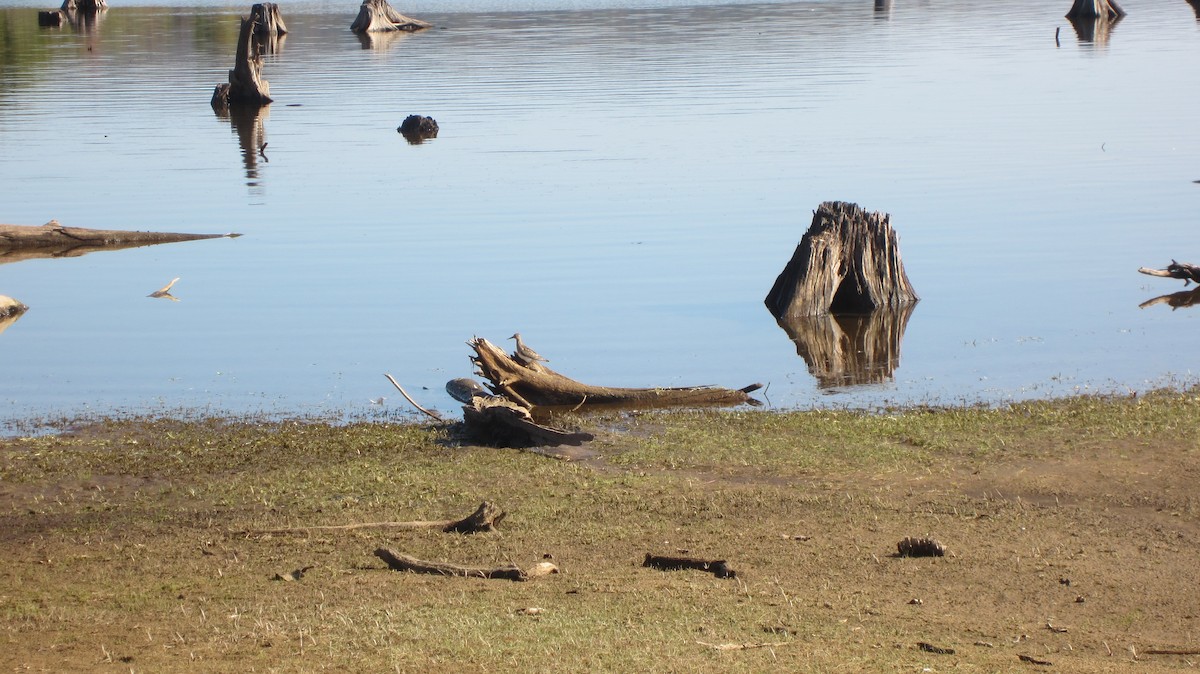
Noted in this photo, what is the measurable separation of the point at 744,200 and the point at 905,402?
12.2m

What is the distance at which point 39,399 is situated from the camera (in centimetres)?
1430

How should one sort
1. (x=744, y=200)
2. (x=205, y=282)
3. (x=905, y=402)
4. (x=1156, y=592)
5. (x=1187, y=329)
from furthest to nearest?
(x=744, y=200)
(x=205, y=282)
(x=1187, y=329)
(x=905, y=402)
(x=1156, y=592)

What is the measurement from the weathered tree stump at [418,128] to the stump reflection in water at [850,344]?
61.3 feet

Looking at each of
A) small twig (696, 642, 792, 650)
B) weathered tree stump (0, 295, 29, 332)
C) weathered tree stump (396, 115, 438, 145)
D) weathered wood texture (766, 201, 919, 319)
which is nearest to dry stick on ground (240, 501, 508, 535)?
small twig (696, 642, 792, 650)

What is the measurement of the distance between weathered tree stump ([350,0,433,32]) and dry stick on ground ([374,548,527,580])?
64.1 metres

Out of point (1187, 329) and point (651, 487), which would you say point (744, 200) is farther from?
point (651, 487)

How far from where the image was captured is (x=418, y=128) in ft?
114

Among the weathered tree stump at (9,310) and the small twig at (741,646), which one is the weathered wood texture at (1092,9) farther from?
the small twig at (741,646)

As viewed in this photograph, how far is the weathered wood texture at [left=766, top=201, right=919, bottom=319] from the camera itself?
16.9 metres

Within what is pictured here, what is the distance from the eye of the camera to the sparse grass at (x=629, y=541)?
7.11m

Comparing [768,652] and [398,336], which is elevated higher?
[768,652]

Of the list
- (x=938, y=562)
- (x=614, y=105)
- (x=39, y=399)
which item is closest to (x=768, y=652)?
(x=938, y=562)

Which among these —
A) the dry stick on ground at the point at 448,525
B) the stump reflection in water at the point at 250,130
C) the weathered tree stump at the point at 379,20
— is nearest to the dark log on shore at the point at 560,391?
the dry stick on ground at the point at 448,525

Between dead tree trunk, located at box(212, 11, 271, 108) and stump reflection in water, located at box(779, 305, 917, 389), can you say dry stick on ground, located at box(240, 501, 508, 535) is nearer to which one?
stump reflection in water, located at box(779, 305, 917, 389)
